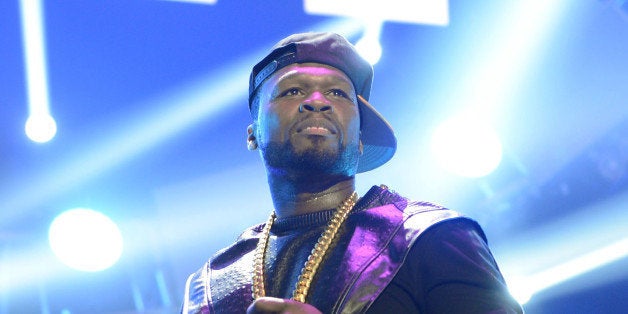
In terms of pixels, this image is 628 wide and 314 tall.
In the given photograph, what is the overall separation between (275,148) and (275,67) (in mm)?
341

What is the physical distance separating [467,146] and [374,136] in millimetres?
3340

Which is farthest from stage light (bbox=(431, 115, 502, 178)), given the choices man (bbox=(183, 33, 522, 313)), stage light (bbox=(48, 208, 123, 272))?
man (bbox=(183, 33, 522, 313))

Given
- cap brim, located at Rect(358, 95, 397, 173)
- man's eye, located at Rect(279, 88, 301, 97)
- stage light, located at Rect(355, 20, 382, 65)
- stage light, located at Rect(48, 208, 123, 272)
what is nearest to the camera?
man's eye, located at Rect(279, 88, 301, 97)

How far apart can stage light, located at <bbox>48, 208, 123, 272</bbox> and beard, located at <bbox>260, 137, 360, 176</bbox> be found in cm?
326

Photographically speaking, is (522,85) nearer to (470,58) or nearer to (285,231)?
(470,58)

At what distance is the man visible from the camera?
1.34m

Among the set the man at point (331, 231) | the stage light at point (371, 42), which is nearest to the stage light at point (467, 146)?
the stage light at point (371, 42)

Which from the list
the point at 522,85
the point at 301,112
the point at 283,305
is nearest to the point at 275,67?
the point at 301,112

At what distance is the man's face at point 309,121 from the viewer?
173cm

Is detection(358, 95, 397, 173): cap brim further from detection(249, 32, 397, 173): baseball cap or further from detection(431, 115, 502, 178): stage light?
detection(431, 115, 502, 178): stage light

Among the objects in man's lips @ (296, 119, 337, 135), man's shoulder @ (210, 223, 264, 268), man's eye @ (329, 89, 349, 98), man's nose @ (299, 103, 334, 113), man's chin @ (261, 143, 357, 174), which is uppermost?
man's eye @ (329, 89, 349, 98)

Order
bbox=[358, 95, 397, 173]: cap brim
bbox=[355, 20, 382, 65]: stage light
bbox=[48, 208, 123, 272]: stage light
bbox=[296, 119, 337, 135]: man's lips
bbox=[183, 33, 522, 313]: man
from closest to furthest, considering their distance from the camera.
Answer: bbox=[183, 33, 522, 313]: man → bbox=[296, 119, 337, 135]: man's lips → bbox=[358, 95, 397, 173]: cap brim → bbox=[48, 208, 123, 272]: stage light → bbox=[355, 20, 382, 65]: stage light

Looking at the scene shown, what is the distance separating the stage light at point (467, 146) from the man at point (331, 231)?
319cm

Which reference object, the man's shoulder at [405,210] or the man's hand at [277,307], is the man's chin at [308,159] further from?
the man's hand at [277,307]
